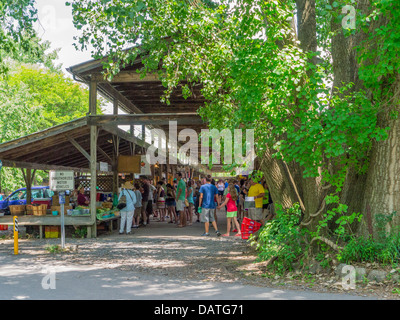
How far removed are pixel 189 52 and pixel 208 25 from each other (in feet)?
3.14

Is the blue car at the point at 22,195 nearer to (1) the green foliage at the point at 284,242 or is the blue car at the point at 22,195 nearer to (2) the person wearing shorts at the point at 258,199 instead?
(2) the person wearing shorts at the point at 258,199

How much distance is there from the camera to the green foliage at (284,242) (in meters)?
8.52

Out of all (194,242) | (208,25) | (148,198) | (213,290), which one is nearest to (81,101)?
(148,198)

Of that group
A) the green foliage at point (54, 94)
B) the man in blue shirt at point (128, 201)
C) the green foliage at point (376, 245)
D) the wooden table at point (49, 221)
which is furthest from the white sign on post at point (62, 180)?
the green foliage at point (54, 94)

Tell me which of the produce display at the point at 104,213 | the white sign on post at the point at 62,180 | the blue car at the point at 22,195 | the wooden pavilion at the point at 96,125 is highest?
the wooden pavilion at the point at 96,125

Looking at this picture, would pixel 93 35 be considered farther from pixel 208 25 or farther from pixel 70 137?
pixel 70 137

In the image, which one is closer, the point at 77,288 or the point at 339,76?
the point at 77,288

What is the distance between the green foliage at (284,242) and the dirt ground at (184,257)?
1.07 ft

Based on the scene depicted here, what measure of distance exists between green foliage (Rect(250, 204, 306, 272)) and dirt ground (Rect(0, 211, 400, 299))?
326 millimetres

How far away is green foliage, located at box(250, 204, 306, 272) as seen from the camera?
335 inches

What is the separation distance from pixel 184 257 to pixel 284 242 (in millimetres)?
2894

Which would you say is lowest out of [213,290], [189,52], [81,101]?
[213,290]

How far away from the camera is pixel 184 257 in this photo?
10828 mm

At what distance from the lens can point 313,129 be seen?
7.07 m
